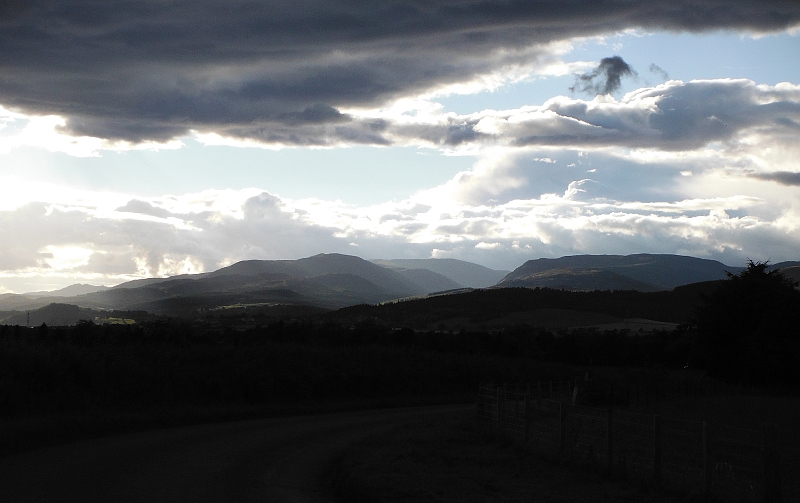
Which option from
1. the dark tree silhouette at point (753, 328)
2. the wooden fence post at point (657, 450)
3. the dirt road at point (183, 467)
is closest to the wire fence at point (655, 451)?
the wooden fence post at point (657, 450)

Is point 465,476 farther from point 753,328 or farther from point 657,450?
point 753,328

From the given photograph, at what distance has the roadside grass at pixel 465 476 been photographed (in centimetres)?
1246

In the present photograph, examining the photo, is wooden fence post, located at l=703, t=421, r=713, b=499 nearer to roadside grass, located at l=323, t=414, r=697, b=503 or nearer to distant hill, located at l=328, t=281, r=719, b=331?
roadside grass, located at l=323, t=414, r=697, b=503

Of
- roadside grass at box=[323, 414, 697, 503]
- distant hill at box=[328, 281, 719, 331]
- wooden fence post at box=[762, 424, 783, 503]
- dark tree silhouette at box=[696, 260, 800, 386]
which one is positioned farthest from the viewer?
distant hill at box=[328, 281, 719, 331]

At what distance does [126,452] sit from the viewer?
55.5 ft

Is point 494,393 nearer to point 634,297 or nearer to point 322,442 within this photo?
point 322,442

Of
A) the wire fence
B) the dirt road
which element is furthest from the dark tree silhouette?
the dirt road

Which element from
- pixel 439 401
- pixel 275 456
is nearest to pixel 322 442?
pixel 275 456

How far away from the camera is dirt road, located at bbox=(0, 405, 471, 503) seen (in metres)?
12.2

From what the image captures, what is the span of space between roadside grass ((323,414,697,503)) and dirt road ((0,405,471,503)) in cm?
82

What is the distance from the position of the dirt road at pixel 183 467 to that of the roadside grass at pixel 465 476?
32.2 inches

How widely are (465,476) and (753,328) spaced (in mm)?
42187

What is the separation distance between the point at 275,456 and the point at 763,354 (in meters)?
39.9

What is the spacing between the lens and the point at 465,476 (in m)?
14.3
